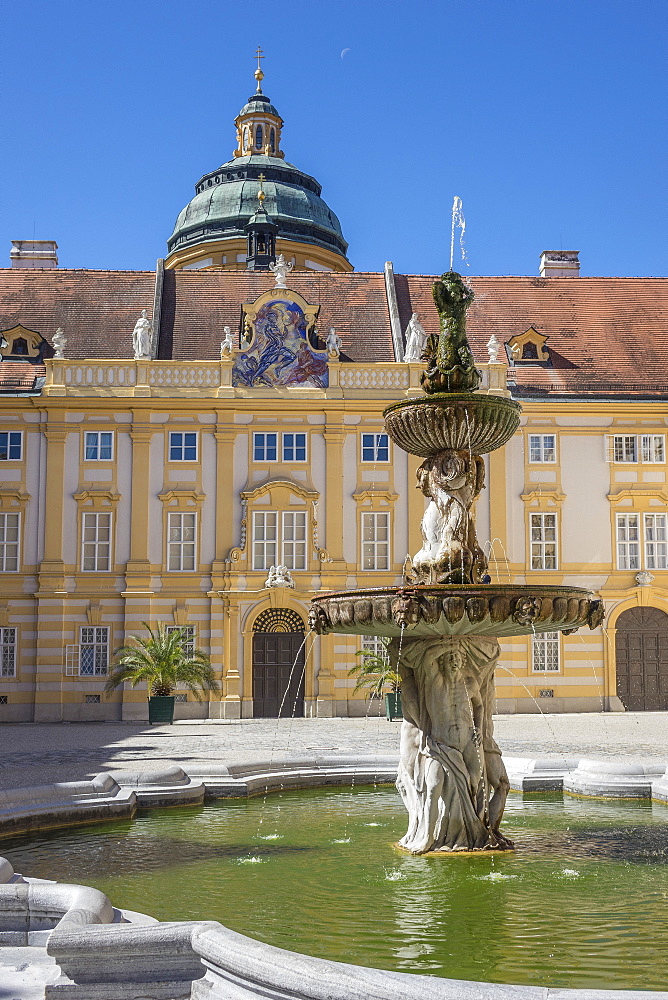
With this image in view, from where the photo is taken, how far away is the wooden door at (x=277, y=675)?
32875 mm

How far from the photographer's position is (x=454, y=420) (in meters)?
10.8

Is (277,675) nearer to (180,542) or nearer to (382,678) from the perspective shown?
(180,542)

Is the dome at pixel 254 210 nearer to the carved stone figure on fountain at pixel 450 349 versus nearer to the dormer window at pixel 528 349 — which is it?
the dormer window at pixel 528 349

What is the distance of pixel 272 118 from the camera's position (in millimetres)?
64125

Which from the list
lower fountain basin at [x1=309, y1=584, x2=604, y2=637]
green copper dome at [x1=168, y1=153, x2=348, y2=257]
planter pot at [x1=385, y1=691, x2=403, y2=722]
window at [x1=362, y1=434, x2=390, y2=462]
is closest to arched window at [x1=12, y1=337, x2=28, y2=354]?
window at [x1=362, y1=434, x2=390, y2=462]

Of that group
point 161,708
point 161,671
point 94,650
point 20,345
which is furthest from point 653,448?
point 20,345

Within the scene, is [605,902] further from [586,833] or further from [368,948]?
[586,833]

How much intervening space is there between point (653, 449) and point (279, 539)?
11378 mm

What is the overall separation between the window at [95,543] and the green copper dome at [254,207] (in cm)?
2447

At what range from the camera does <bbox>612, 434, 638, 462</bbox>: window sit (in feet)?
113

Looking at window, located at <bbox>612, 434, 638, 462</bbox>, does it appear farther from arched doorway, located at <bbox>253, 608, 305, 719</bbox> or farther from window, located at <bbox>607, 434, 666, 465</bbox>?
arched doorway, located at <bbox>253, 608, 305, 719</bbox>

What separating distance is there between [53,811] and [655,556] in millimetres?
25525

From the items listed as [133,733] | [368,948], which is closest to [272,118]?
[133,733]

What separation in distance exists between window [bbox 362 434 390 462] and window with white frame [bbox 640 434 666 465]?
761 centimetres
